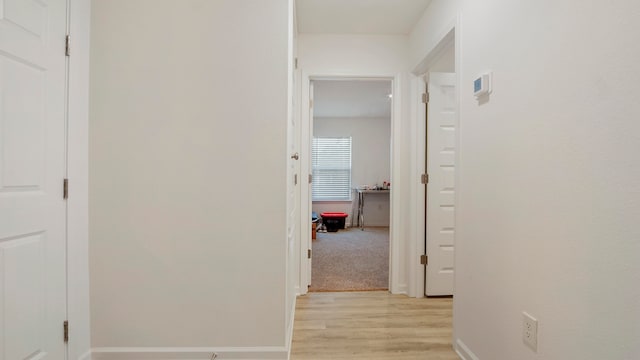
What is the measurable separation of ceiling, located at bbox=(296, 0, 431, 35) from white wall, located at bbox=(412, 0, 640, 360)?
2.69 ft

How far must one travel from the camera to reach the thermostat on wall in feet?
5.31

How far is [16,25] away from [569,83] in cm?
228

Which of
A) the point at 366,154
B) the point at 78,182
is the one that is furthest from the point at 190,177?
the point at 366,154

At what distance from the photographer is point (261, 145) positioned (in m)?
1.79

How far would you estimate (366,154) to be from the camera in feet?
23.4

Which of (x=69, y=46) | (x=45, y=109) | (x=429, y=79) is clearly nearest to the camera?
(x=45, y=109)

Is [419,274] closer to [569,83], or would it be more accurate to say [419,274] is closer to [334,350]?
[334,350]

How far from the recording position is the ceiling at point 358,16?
8.07ft

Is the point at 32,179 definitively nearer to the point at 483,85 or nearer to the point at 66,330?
the point at 66,330

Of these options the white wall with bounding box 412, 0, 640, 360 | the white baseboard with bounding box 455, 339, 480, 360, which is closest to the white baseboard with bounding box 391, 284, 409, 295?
the white baseboard with bounding box 455, 339, 480, 360

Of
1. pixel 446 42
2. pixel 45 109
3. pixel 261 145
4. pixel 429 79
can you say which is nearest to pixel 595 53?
pixel 446 42

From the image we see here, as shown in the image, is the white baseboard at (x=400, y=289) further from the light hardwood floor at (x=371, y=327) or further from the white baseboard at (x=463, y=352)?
the white baseboard at (x=463, y=352)

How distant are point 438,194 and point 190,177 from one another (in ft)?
6.97

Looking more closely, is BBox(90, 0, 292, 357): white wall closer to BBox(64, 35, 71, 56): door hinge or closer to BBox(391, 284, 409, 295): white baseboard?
BBox(64, 35, 71, 56): door hinge
